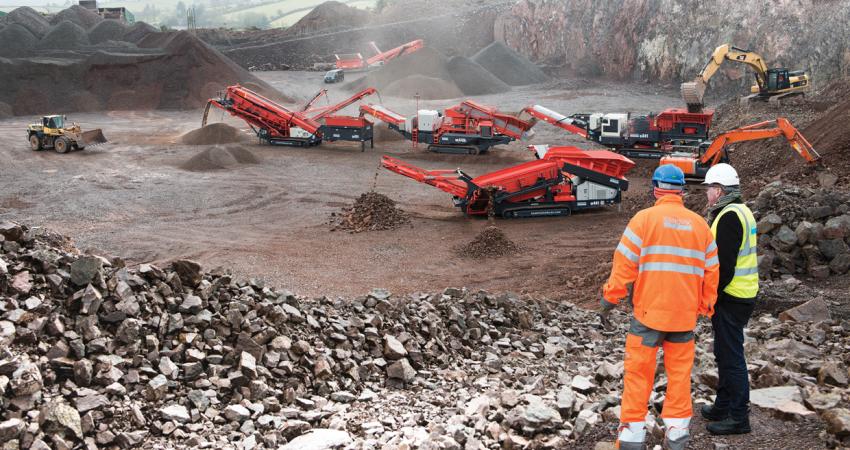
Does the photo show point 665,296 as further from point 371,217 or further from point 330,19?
point 330,19

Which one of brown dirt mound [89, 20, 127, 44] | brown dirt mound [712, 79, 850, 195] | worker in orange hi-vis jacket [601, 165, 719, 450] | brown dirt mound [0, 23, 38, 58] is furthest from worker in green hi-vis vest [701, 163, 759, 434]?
brown dirt mound [89, 20, 127, 44]

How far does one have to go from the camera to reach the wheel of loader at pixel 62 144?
75.8 feet

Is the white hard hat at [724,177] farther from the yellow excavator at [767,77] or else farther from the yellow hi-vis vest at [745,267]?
the yellow excavator at [767,77]

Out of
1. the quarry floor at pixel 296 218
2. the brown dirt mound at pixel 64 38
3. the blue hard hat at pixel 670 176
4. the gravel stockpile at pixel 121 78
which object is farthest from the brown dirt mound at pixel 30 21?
the blue hard hat at pixel 670 176

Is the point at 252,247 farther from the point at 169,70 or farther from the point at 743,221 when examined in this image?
the point at 169,70

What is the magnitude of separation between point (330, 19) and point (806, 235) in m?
51.9

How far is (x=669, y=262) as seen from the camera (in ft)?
14.8

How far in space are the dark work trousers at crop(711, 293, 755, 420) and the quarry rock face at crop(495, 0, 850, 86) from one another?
987 inches

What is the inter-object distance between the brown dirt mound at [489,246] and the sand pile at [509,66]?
2874 cm

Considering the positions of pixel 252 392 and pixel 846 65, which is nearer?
pixel 252 392

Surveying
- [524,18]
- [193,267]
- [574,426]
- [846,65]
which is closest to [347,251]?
[193,267]

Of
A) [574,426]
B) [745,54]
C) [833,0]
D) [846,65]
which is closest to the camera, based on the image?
[574,426]

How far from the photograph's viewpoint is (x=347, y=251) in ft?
44.7

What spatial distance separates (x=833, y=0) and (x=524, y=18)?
21492mm
